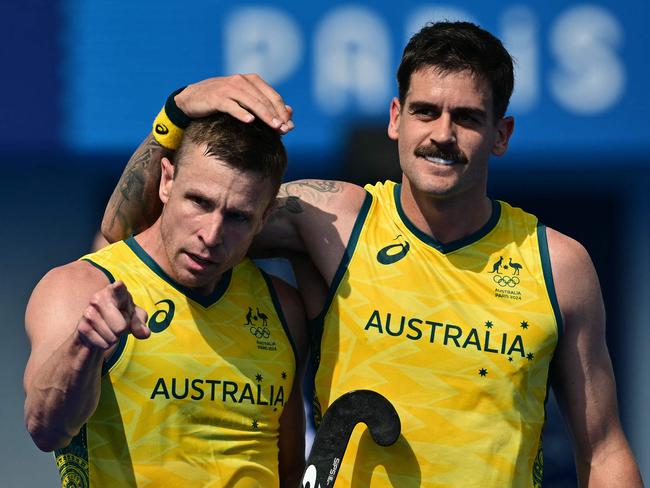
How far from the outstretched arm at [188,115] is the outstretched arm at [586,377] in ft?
3.05

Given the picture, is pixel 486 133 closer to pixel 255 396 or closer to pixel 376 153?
pixel 255 396

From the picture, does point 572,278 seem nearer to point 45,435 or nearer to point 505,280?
point 505,280

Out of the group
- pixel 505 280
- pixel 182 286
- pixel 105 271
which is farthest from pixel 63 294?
pixel 505 280

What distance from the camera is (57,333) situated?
124 inches

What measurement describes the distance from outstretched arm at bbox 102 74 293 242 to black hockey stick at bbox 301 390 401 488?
770 millimetres

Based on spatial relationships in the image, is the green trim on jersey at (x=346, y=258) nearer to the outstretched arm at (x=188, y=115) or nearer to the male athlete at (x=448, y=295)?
the male athlete at (x=448, y=295)

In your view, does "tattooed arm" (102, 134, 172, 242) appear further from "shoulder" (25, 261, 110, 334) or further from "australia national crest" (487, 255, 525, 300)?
"australia national crest" (487, 255, 525, 300)

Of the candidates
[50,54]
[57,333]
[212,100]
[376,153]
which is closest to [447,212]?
[212,100]

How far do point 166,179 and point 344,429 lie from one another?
85 centimetres

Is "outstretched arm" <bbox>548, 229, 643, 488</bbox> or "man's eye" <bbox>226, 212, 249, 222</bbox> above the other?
"man's eye" <bbox>226, 212, 249, 222</bbox>

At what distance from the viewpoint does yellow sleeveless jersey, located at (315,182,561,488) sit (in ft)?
11.4

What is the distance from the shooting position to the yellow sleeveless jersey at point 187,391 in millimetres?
3266

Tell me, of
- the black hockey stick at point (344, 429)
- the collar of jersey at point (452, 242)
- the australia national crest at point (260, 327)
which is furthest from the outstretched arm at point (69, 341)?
the collar of jersey at point (452, 242)

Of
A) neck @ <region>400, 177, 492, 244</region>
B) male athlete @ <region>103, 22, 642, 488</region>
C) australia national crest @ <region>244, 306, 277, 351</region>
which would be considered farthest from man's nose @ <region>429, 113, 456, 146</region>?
australia national crest @ <region>244, 306, 277, 351</region>
